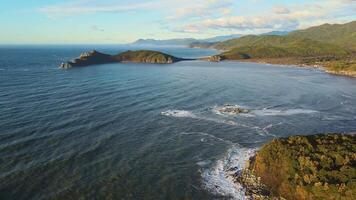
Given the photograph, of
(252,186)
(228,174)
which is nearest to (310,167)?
(252,186)

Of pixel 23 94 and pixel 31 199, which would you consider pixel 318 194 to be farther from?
pixel 23 94

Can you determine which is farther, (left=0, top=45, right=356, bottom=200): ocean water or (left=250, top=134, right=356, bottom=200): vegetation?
(left=0, top=45, right=356, bottom=200): ocean water

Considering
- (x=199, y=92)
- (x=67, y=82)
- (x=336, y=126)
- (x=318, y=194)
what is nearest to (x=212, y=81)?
(x=199, y=92)

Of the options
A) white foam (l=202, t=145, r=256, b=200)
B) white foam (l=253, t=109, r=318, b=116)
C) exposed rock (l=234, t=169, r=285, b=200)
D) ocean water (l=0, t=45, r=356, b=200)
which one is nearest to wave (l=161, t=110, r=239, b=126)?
ocean water (l=0, t=45, r=356, b=200)

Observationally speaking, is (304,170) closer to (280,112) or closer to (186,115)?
(186,115)

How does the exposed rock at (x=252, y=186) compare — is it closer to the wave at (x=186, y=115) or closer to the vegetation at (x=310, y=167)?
the vegetation at (x=310, y=167)

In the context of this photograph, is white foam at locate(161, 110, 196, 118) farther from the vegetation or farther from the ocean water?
the vegetation

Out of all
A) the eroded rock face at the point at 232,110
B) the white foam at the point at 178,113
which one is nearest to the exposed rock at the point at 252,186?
the white foam at the point at 178,113

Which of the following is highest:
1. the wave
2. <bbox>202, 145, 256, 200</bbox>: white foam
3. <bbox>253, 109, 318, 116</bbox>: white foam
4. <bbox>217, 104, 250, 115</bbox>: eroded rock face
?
<bbox>217, 104, 250, 115</bbox>: eroded rock face
